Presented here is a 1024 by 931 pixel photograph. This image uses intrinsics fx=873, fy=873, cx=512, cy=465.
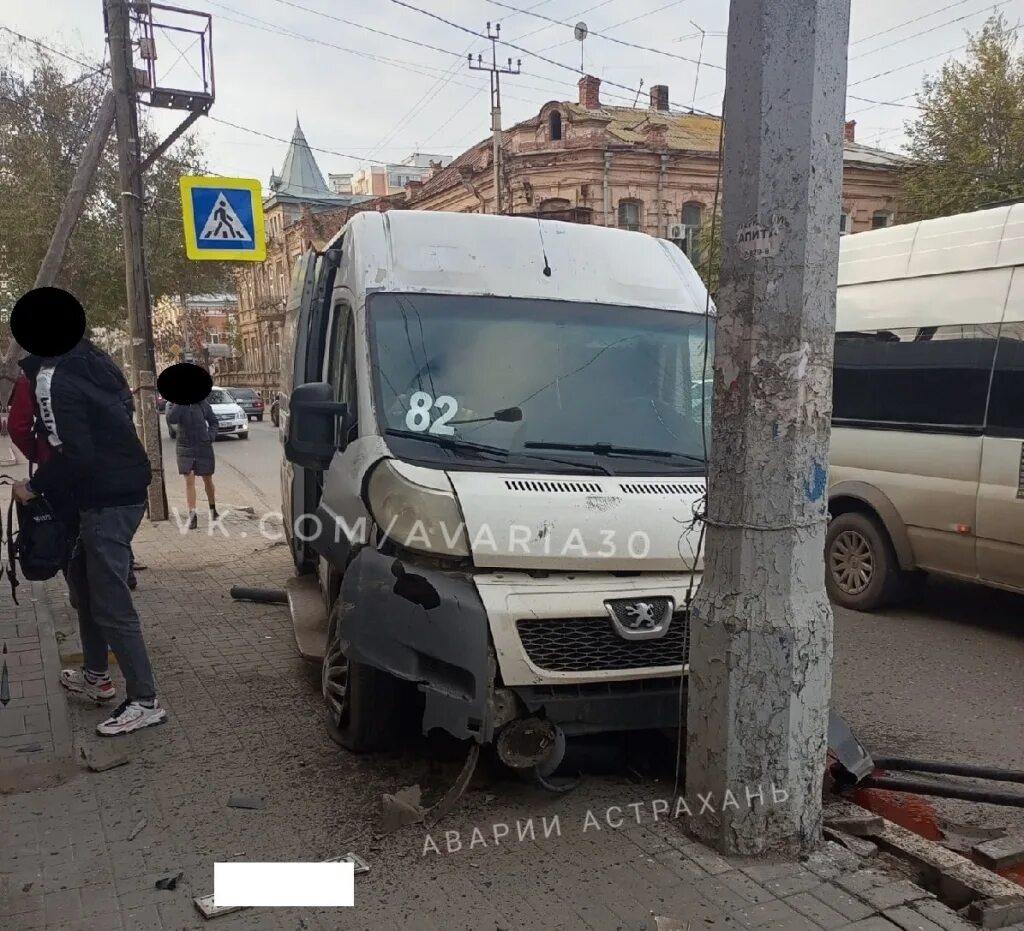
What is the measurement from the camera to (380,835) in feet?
11.2

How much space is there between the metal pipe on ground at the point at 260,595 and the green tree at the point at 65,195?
50.5 ft

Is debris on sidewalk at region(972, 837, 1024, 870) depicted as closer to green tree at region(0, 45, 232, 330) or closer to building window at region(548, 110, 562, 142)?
green tree at region(0, 45, 232, 330)

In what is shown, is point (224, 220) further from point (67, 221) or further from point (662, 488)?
point (662, 488)

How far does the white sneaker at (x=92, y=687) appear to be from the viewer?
4.82m

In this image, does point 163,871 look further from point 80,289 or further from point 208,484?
point 80,289

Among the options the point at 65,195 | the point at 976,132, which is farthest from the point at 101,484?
the point at 976,132

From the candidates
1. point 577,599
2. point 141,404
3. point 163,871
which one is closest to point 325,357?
point 577,599

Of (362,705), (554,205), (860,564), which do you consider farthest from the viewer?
(554,205)

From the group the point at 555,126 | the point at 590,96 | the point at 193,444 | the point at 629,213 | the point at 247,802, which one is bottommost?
the point at 247,802

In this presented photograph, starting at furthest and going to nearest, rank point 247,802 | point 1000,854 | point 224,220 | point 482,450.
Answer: point 224,220
point 482,450
point 247,802
point 1000,854

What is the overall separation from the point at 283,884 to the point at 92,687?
7.61 feet

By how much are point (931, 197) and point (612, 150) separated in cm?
1174

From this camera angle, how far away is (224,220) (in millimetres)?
9031

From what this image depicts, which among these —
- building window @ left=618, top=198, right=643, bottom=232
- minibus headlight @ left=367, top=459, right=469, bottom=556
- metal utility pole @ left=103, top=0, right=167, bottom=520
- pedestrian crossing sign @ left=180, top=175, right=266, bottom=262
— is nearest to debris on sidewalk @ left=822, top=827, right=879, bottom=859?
minibus headlight @ left=367, top=459, right=469, bottom=556
